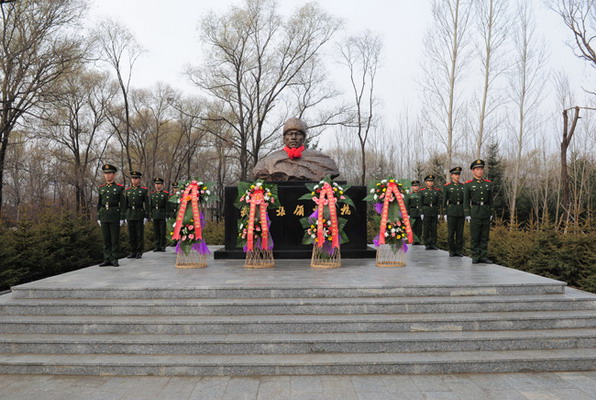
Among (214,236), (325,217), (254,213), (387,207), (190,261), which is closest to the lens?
(254,213)

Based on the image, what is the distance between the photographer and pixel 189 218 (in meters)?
7.34

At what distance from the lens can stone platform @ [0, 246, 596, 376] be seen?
4.22 meters

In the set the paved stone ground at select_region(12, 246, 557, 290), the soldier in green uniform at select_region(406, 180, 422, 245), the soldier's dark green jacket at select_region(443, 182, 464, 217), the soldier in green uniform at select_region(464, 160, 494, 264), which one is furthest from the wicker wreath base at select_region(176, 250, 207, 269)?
the soldier in green uniform at select_region(406, 180, 422, 245)

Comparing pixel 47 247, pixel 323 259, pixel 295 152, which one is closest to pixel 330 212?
pixel 323 259

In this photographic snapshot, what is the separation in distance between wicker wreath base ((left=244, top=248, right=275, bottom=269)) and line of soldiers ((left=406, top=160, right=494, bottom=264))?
10.2 feet

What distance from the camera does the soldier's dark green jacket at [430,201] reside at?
1127 centimetres

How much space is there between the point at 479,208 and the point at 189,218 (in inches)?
219

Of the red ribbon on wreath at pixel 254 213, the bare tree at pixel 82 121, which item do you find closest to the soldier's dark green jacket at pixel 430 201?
the red ribbon on wreath at pixel 254 213

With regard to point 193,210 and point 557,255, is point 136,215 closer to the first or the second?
point 193,210

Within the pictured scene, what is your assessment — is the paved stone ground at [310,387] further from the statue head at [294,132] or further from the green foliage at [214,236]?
the green foliage at [214,236]

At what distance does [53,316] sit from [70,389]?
1584 mm

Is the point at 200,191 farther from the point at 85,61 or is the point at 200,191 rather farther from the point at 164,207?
the point at 85,61

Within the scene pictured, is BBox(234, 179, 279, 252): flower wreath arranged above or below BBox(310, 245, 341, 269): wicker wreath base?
above

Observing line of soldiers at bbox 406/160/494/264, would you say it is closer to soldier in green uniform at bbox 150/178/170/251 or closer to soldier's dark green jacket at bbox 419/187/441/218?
soldier's dark green jacket at bbox 419/187/441/218
